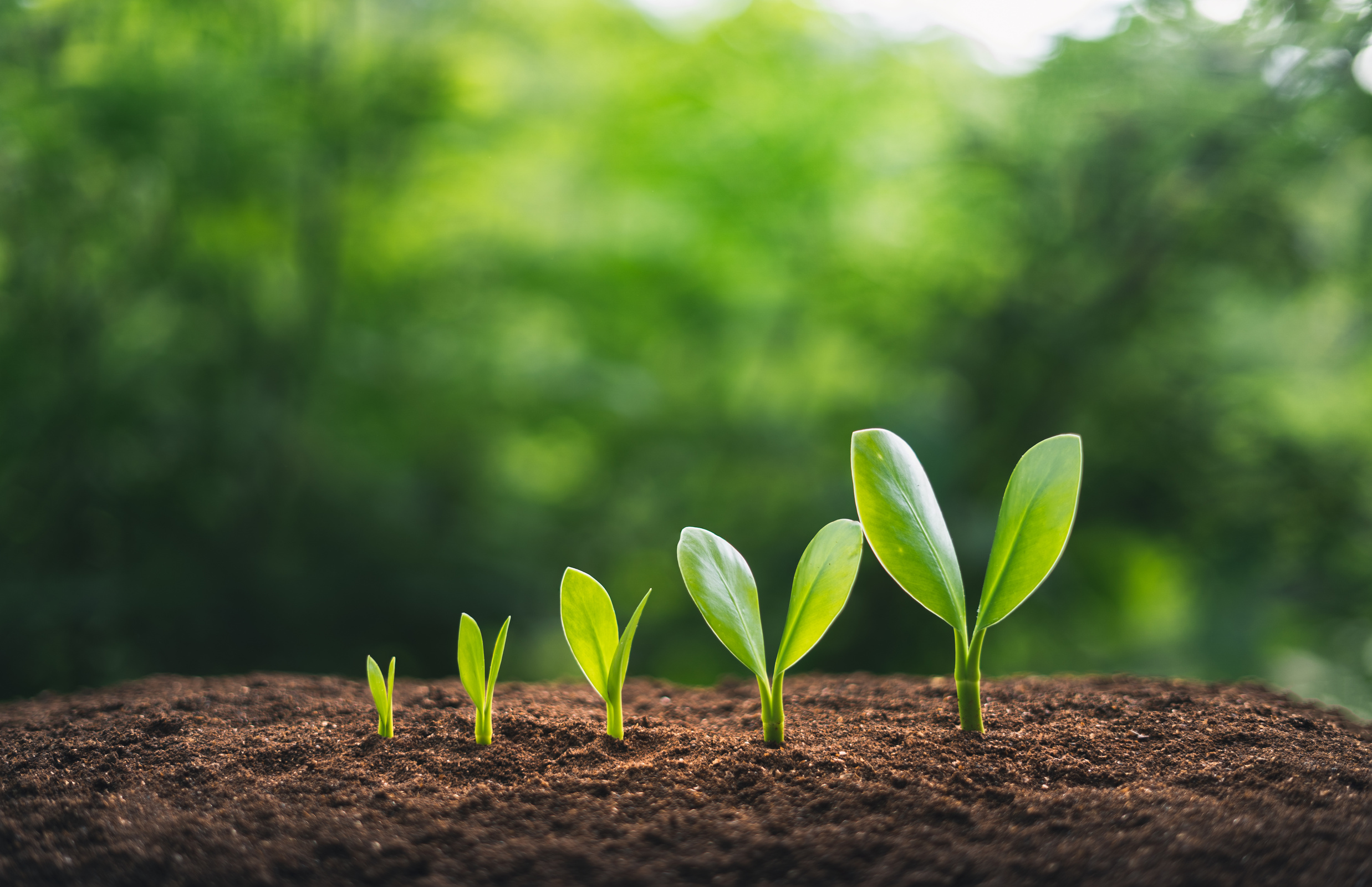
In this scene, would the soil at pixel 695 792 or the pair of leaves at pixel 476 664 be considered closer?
the soil at pixel 695 792

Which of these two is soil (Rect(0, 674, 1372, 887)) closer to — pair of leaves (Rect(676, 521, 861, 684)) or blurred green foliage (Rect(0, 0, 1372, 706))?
pair of leaves (Rect(676, 521, 861, 684))

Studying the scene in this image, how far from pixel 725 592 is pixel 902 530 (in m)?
0.17

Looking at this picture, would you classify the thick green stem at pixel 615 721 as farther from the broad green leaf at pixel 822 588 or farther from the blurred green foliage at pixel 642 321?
the blurred green foliage at pixel 642 321

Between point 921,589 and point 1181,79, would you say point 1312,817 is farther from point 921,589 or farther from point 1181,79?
point 1181,79

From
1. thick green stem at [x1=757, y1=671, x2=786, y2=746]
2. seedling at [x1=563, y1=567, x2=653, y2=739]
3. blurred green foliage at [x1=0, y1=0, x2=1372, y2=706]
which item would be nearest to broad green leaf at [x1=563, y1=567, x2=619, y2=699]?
seedling at [x1=563, y1=567, x2=653, y2=739]

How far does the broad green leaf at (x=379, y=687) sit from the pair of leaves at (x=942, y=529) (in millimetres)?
463

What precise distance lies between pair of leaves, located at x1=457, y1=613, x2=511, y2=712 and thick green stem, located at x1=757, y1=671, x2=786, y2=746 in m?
0.24

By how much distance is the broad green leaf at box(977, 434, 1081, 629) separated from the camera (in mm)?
772

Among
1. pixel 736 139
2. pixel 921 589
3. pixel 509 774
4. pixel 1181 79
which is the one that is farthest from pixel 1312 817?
pixel 736 139

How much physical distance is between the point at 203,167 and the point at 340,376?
0.75 metres

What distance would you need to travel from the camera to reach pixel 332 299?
2896 mm

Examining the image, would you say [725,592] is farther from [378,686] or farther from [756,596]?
[378,686]

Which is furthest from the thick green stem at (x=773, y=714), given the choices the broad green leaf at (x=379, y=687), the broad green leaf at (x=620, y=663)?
the broad green leaf at (x=379, y=687)

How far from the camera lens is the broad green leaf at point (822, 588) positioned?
81 cm
